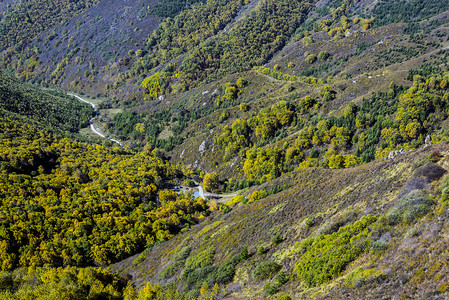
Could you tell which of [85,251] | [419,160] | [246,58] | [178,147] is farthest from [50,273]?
[246,58]

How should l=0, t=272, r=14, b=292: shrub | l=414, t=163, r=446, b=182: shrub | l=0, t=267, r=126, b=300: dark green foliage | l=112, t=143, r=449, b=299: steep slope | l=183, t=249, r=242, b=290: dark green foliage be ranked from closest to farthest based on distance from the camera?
l=112, t=143, r=449, b=299: steep slope
l=414, t=163, r=446, b=182: shrub
l=183, t=249, r=242, b=290: dark green foliage
l=0, t=267, r=126, b=300: dark green foliage
l=0, t=272, r=14, b=292: shrub

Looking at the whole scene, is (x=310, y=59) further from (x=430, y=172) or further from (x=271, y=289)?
(x=271, y=289)

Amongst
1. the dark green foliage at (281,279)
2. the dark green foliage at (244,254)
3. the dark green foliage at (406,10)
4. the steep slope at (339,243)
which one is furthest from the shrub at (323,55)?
the dark green foliage at (281,279)

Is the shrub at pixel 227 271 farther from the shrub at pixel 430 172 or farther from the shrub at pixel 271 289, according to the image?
the shrub at pixel 430 172

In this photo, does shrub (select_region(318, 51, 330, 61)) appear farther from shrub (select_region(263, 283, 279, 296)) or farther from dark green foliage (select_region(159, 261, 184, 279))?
shrub (select_region(263, 283, 279, 296))

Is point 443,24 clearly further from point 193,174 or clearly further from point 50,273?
point 50,273

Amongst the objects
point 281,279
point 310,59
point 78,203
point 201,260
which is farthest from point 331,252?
point 310,59

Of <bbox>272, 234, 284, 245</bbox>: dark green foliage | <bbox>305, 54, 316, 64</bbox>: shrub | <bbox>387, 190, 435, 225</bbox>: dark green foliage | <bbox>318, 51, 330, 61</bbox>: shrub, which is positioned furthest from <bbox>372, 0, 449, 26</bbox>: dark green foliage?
→ <bbox>272, 234, 284, 245</bbox>: dark green foliage
